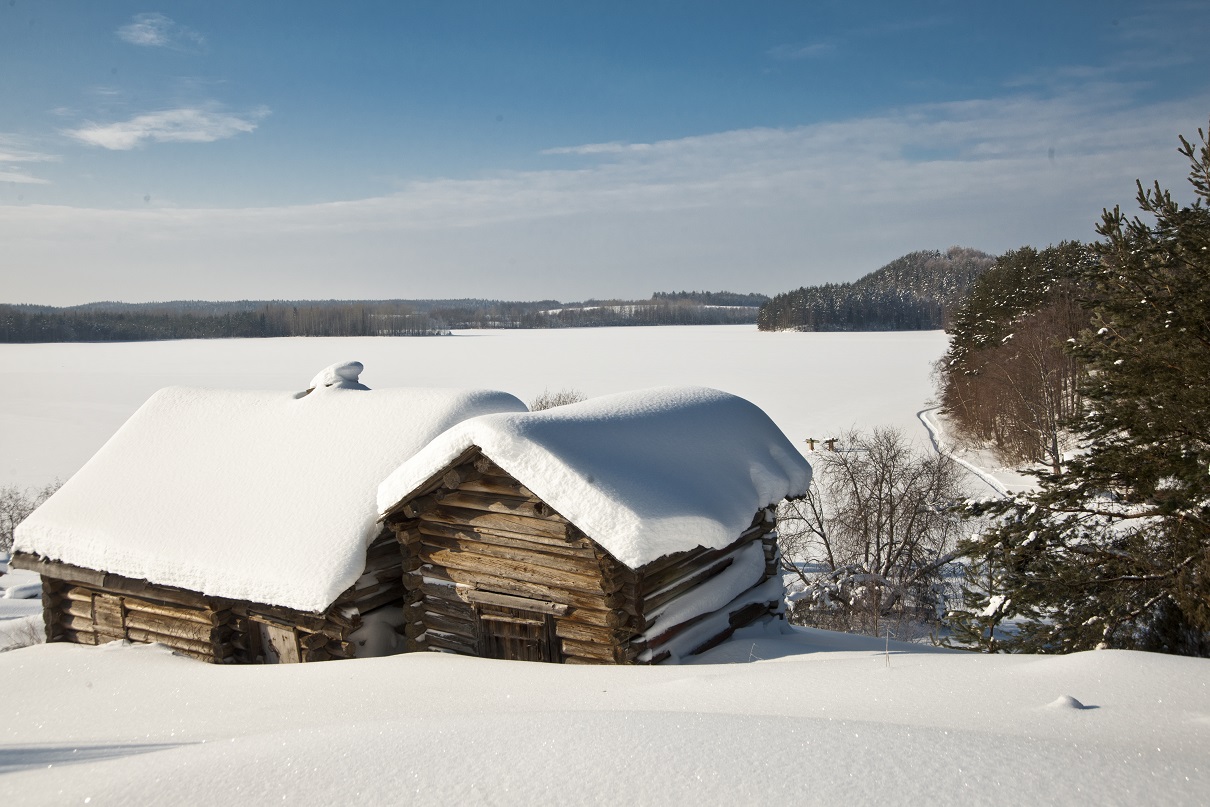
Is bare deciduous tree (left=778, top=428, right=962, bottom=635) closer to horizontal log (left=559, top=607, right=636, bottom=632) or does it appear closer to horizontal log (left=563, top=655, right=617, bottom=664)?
horizontal log (left=559, top=607, right=636, bottom=632)

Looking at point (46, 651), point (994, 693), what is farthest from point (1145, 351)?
point (46, 651)

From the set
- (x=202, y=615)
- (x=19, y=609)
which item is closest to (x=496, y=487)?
(x=202, y=615)

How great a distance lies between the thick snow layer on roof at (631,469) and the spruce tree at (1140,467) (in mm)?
3674

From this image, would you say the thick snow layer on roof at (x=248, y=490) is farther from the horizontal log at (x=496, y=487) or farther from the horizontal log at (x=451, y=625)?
the horizontal log at (x=496, y=487)

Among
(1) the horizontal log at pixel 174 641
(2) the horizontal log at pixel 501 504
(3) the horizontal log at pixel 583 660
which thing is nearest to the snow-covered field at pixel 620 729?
(1) the horizontal log at pixel 174 641

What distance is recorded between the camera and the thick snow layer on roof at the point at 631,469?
851cm

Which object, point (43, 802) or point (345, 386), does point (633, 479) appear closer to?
point (43, 802)

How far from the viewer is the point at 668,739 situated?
4.49m

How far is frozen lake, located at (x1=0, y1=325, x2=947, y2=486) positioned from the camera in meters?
45.9

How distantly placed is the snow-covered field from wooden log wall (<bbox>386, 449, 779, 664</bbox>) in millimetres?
732

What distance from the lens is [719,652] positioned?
1019 centimetres

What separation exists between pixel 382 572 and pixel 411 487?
7.74 feet

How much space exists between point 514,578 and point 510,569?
0.13 meters

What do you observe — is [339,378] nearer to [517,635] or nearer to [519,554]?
[519,554]
